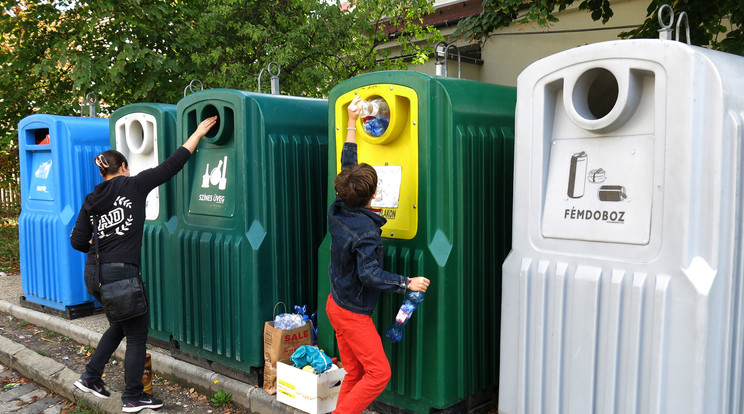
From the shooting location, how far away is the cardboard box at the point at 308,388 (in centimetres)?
328

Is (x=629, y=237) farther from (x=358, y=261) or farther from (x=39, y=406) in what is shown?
(x=39, y=406)

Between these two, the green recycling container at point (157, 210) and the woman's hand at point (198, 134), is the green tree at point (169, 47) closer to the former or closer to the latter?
the green recycling container at point (157, 210)

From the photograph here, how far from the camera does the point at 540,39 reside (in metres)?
8.77

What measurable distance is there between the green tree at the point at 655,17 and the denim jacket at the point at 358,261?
9.92ft

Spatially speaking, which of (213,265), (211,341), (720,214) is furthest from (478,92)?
(211,341)

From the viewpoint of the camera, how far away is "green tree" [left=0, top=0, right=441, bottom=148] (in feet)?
23.2

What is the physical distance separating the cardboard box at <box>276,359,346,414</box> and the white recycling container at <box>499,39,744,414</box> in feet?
3.36

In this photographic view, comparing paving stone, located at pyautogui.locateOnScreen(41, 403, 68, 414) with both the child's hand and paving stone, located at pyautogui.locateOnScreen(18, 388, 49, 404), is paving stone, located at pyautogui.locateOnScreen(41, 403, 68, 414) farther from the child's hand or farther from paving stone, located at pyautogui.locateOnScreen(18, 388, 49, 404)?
the child's hand

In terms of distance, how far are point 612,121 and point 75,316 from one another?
16.8ft

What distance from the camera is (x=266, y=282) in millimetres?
3748

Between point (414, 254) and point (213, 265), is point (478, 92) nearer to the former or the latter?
point (414, 254)

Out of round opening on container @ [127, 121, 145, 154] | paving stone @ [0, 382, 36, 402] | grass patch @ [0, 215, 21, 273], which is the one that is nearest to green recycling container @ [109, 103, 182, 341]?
round opening on container @ [127, 121, 145, 154]

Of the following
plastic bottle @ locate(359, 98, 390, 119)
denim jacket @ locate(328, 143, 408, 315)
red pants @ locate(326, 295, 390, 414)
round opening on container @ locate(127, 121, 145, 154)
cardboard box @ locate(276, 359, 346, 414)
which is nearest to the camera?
denim jacket @ locate(328, 143, 408, 315)

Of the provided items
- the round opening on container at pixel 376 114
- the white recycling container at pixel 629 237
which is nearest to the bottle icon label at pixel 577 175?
the white recycling container at pixel 629 237
